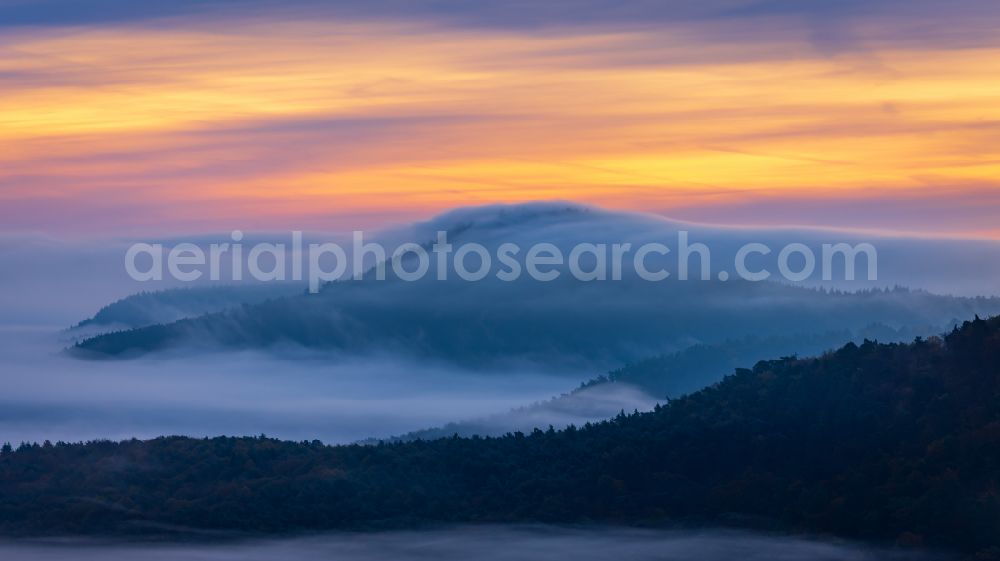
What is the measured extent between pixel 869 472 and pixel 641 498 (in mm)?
10220

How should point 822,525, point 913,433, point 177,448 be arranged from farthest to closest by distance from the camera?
point 177,448 < point 913,433 < point 822,525

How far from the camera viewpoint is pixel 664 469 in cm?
7900

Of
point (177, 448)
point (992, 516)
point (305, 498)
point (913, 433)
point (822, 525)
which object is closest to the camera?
point (992, 516)

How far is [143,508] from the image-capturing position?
80.2 meters

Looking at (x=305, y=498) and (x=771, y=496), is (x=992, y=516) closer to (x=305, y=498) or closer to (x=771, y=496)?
(x=771, y=496)

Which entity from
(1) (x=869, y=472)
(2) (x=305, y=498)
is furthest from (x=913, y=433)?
(2) (x=305, y=498)

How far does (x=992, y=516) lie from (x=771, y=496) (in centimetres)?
1218

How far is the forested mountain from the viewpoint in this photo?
71.0 metres

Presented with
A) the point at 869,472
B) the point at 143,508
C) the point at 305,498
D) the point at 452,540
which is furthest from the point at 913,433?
the point at 143,508

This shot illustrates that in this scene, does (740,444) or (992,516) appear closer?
(992,516)

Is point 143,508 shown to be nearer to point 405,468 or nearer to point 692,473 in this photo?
point 405,468

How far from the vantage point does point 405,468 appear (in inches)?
3300

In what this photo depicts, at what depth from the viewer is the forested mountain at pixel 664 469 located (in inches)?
2795

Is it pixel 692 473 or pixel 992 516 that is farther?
pixel 692 473
